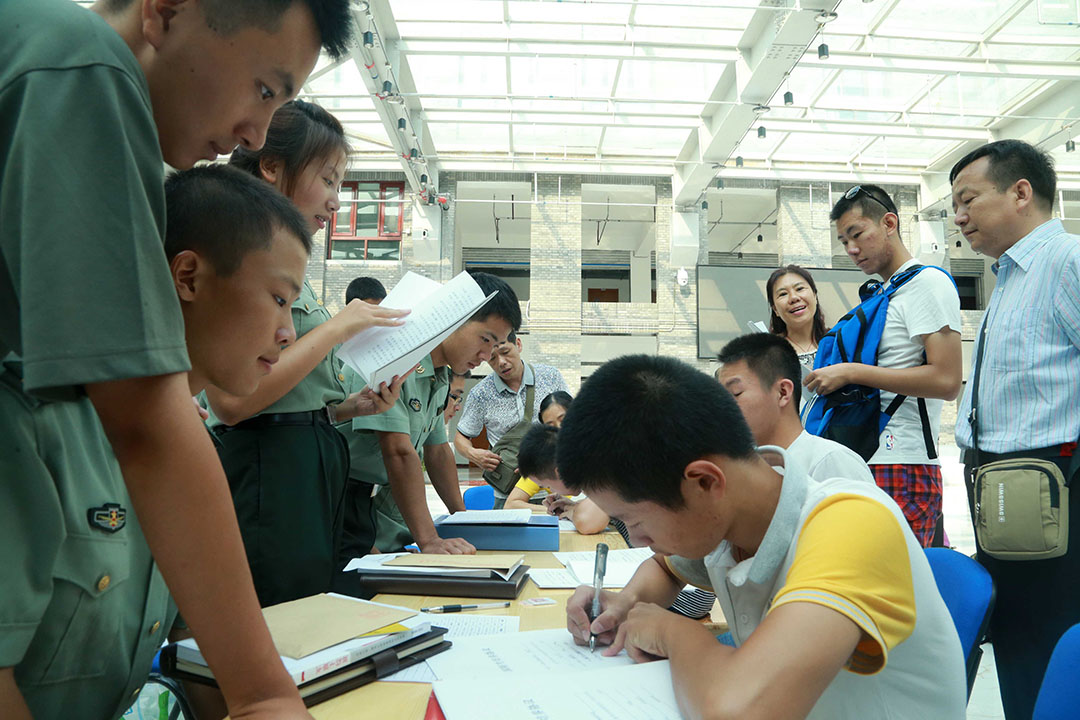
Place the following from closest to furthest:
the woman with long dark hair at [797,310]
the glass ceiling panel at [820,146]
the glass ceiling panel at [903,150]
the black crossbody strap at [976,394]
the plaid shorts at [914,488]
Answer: the black crossbody strap at [976,394] < the plaid shorts at [914,488] < the woman with long dark hair at [797,310] < the glass ceiling panel at [820,146] < the glass ceiling panel at [903,150]

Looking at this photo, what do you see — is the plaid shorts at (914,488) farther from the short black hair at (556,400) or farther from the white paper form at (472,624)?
the short black hair at (556,400)

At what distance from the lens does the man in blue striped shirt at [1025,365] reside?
1744mm

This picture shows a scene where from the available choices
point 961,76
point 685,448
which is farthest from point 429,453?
point 961,76

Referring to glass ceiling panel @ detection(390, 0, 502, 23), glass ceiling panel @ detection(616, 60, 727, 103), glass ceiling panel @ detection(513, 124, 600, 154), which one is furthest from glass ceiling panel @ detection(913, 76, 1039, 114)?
glass ceiling panel @ detection(390, 0, 502, 23)

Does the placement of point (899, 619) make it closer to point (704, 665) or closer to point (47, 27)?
point (704, 665)

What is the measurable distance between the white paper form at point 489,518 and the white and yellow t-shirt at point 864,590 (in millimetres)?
1279

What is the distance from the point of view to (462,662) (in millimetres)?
1086

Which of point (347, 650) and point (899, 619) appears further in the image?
Result: point (347, 650)

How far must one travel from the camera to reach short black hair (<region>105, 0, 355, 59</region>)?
69 centimetres

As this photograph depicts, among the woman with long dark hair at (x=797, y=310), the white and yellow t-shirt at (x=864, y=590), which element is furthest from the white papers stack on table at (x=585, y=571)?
the woman with long dark hair at (x=797, y=310)

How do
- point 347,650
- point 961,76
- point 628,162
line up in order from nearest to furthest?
point 347,650
point 961,76
point 628,162

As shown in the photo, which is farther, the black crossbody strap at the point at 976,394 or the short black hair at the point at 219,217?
the black crossbody strap at the point at 976,394

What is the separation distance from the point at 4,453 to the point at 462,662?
69 centimetres

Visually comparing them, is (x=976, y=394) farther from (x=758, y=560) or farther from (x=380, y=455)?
(x=380, y=455)
